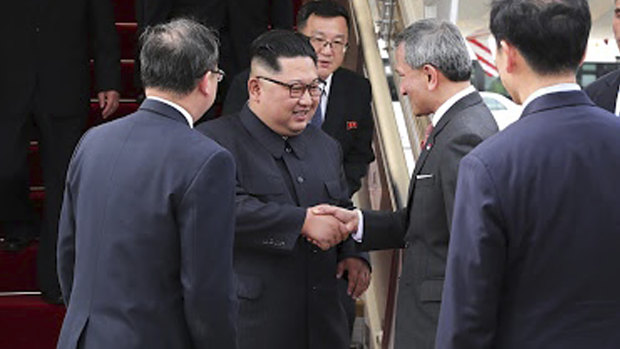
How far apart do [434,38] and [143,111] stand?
105 centimetres

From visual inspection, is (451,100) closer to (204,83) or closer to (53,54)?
(204,83)

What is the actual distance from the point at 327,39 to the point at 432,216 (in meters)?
1.86

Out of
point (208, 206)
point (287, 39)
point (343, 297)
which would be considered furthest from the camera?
point (343, 297)

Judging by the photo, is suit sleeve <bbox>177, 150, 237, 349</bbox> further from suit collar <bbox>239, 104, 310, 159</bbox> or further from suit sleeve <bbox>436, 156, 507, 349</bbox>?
suit collar <bbox>239, 104, 310, 159</bbox>

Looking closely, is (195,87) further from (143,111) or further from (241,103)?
(241,103)

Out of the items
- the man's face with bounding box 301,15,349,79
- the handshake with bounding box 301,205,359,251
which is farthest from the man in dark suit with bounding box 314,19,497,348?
the man's face with bounding box 301,15,349,79

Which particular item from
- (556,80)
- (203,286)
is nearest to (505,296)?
(556,80)

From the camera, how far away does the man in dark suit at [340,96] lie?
5375mm

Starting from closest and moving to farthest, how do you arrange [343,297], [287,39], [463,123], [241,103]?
[463,123] < [287,39] < [343,297] < [241,103]

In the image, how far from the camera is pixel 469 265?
2.72 meters

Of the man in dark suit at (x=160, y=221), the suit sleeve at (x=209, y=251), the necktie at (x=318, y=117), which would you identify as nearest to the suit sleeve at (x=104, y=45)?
the necktie at (x=318, y=117)

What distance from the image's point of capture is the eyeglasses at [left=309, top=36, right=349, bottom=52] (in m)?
5.39

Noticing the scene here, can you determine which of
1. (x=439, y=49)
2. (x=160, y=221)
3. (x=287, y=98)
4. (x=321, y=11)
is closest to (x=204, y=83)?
(x=160, y=221)

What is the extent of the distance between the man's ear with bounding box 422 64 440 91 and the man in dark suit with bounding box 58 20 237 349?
0.83 meters
